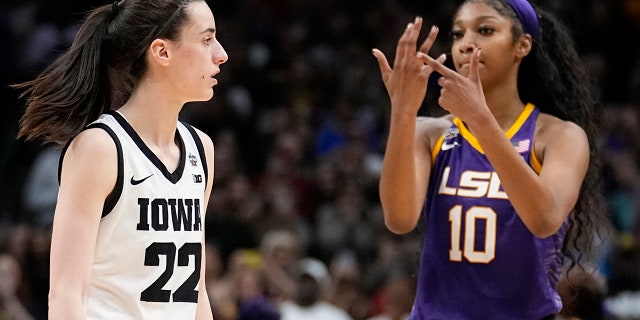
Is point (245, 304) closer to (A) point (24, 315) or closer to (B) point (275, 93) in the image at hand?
(A) point (24, 315)

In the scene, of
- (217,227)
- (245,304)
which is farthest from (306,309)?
(217,227)

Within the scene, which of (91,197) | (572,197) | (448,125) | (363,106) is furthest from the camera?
(363,106)

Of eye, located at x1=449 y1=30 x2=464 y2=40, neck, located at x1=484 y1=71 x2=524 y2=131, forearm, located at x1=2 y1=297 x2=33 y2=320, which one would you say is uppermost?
eye, located at x1=449 y1=30 x2=464 y2=40

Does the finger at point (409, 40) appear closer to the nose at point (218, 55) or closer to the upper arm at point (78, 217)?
the nose at point (218, 55)

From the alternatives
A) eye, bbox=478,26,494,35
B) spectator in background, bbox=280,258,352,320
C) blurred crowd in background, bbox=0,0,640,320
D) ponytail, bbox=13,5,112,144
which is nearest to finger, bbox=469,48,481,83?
eye, bbox=478,26,494,35

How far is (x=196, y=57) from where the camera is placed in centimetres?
386

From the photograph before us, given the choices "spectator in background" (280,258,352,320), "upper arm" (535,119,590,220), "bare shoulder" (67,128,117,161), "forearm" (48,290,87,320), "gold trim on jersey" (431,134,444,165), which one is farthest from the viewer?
"spectator in background" (280,258,352,320)

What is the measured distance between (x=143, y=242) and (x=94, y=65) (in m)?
0.64

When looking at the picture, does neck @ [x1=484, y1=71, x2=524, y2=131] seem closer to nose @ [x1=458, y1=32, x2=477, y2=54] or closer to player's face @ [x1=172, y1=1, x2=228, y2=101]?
nose @ [x1=458, y1=32, x2=477, y2=54]

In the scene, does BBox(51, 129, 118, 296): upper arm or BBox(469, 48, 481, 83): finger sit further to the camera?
BBox(469, 48, 481, 83): finger

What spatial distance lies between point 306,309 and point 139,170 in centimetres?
487

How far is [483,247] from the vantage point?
4441 millimetres

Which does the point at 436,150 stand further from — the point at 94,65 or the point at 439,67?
the point at 94,65

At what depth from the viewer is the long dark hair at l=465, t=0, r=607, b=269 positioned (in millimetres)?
4781
